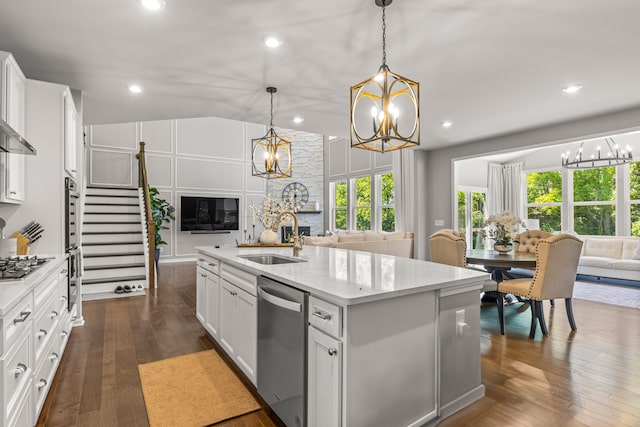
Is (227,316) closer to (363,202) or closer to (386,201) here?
(386,201)

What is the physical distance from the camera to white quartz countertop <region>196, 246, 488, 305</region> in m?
1.56

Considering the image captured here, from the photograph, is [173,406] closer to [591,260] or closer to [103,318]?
[103,318]

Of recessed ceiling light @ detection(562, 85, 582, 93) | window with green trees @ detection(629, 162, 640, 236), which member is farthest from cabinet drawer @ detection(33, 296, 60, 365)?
window with green trees @ detection(629, 162, 640, 236)

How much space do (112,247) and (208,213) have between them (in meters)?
3.42

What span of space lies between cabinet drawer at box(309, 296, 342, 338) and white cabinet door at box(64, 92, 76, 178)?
2809mm

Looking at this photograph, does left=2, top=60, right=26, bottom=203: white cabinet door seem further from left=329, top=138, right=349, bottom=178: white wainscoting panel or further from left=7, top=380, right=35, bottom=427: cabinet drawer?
left=329, top=138, right=349, bottom=178: white wainscoting panel

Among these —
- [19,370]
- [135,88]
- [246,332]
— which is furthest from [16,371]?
[135,88]

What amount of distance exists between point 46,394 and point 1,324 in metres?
1.19

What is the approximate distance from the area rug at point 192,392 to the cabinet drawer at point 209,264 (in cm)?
72

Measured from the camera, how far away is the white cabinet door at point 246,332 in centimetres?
218

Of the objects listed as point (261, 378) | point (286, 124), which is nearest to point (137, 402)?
point (261, 378)

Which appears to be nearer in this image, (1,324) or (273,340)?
(1,324)

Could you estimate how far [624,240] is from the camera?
6387mm

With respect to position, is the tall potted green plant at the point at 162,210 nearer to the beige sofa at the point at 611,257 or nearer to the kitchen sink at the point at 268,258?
the kitchen sink at the point at 268,258
